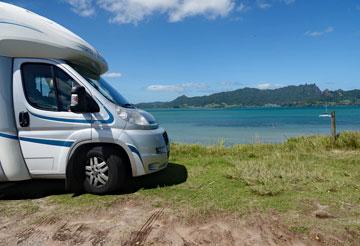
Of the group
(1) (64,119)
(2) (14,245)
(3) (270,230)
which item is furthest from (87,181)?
(3) (270,230)

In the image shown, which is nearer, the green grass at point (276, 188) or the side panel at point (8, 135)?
the green grass at point (276, 188)

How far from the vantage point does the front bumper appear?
5996 millimetres

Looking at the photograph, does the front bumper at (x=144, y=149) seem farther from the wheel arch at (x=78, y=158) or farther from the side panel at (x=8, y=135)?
the side panel at (x=8, y=135)

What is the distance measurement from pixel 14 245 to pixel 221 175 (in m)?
4.24

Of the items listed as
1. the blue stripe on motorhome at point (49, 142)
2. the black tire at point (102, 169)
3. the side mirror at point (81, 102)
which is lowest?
the black tire at point (102, 169)

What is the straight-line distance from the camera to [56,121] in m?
Answer: 5.93

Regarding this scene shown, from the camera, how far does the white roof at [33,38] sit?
5754mm

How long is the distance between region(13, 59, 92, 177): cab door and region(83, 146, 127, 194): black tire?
345mm

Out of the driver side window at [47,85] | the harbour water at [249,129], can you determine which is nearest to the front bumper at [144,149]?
the driver side window at [47,85]

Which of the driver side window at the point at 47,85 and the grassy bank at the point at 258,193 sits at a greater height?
the driver side window at the point at 47,85

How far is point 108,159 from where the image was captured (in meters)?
6.04

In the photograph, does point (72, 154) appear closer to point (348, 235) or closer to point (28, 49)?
point (28, 49)

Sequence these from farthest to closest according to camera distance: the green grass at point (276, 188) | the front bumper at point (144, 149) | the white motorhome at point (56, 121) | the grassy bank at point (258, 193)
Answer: the front bumper at point (144, 149) → the white motorhome at point (56, 121) → the green grass at point (276, 188) → the grassy bank at point (258, 193)

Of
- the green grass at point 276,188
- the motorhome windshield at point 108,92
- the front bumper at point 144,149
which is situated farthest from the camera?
the motorhome windshield at point 108,92
